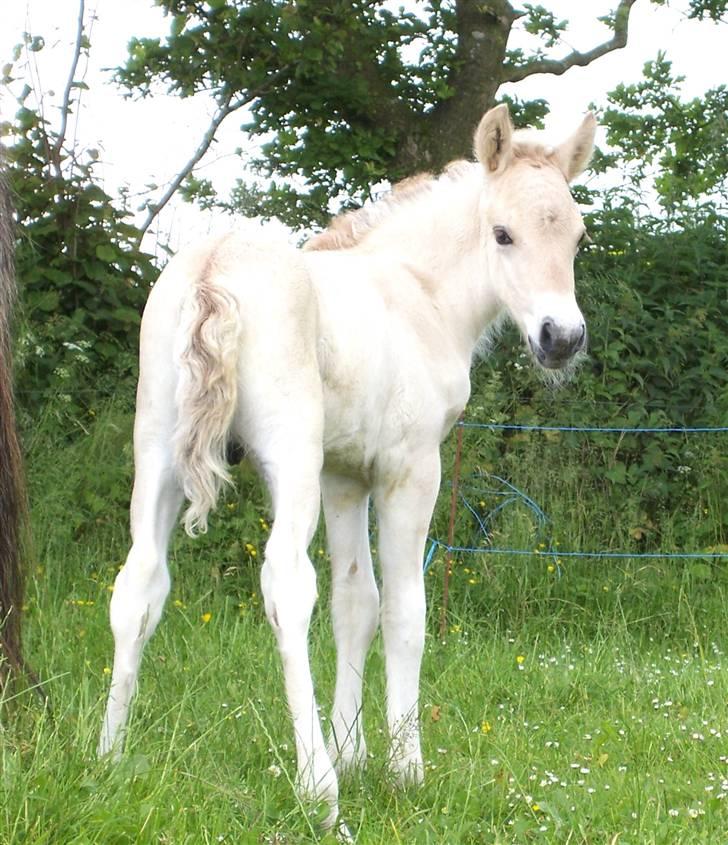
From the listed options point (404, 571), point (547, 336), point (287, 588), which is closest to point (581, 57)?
point (547, 336)

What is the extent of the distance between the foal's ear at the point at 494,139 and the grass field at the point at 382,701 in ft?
6.04

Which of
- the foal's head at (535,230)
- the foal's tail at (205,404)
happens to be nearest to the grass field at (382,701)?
the foal's tail at (205,404)

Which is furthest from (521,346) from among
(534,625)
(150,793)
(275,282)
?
(150,793)

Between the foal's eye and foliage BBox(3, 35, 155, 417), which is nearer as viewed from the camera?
the foal's eye

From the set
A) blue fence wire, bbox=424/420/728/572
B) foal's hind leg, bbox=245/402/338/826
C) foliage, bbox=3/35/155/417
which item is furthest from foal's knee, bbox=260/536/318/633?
foliage, bbox=3/35/155/417

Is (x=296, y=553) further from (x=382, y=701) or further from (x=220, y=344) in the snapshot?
(x=382, y=701)

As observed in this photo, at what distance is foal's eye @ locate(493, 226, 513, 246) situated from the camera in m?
4.04

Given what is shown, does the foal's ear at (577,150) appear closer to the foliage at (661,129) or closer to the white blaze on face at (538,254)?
the white blaze on face at (538,254)

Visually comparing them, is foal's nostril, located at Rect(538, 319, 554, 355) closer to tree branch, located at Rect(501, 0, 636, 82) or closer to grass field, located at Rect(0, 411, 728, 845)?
grass field, located at Rect(0, 411, 728, 845)

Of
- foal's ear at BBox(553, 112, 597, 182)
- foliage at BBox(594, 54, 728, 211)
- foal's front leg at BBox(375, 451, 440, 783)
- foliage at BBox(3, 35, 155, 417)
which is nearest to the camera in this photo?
foal's front leg at BBox(375, 451, 440, 783)

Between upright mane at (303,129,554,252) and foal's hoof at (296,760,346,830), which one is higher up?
upright mane at (303,129,554,252)

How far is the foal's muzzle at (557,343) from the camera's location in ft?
12.3

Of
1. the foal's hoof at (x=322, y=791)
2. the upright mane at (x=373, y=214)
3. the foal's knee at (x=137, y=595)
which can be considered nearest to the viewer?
the foal's hoof at (x=322, y=791)

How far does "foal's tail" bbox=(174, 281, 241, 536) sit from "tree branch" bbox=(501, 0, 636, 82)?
7659 millimetres
